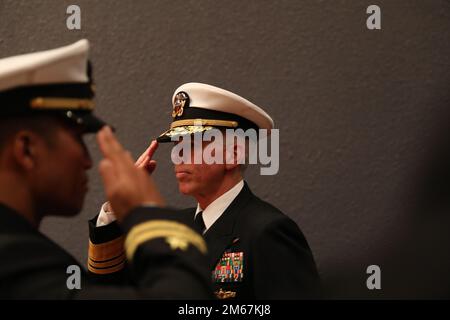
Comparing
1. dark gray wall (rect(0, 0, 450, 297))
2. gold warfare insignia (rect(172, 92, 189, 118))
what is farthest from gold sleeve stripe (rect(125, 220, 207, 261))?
dark gray wall (rect(0, 0, 450, 297))

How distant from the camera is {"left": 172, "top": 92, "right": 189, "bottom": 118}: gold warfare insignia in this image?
198 cm

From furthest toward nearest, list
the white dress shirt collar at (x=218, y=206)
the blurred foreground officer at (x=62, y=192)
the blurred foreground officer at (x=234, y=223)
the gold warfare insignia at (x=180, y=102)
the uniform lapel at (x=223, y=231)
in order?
the gold warfare insignia at (x=180, y=102), the white dress shirt collar at (x=218, y=206), the uniform lapel at (x=223, y=231), the blurred foreground officer at (x=234, y=223), the blurred foreground officer at (x=62, y=192)

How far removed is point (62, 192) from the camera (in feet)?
3.29

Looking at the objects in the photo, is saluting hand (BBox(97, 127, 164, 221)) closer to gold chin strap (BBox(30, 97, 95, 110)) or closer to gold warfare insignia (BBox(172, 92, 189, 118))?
gold chin strap (BBox(30, 97, 95, 110))

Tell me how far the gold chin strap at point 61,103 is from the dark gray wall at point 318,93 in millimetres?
1582

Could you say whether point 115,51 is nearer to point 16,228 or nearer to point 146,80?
point 146,80

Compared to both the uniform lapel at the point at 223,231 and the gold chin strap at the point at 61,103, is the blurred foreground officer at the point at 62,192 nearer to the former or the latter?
the gold chin strap at the point at 61,103

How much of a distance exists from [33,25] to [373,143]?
5.62 ft

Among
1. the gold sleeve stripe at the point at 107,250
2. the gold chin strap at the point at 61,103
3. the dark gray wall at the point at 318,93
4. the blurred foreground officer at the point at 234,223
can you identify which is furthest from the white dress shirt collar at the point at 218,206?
the gold chin strap at the point at 61,103

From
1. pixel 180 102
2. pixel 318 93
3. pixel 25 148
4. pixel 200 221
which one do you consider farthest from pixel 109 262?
pixel 318 93

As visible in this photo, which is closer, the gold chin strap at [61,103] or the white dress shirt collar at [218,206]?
the gold chin strap at [61,103]

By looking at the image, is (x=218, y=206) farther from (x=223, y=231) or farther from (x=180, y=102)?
(x=180, y=102)

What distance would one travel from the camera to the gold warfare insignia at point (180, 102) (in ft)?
6.51

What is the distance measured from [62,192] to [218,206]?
888 millimetres
